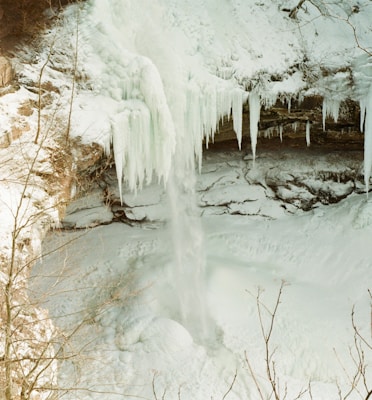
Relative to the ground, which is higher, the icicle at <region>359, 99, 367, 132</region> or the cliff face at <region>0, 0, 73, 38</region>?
the cliff face at <region>0, 0, 73, 38</region>

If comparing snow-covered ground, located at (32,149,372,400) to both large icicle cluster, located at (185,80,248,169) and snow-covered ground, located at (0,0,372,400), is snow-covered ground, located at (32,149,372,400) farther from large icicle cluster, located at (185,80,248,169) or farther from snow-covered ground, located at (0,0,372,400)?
large icicle cluster, located at (185,80,248,169)

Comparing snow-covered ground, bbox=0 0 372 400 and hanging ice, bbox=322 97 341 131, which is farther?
hanging ice, bbox=322 97 341 131

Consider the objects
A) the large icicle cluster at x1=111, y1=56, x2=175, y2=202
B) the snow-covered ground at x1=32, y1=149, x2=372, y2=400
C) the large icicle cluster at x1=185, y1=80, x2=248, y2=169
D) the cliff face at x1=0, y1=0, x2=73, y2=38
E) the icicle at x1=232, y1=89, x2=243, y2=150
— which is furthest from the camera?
the icicle at x1=232, y1=89, x2=243, y2=150

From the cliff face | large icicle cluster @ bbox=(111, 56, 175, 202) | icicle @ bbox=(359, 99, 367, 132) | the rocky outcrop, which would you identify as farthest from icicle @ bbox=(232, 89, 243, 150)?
the cliff face

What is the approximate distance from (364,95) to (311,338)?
4.78m

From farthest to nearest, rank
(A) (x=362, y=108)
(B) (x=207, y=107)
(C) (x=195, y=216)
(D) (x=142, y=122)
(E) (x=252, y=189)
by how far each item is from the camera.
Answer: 1. (E) (x=252, y=189)
2. (C) (x=195, y=216)
3. (A) (x=362, y=108)
4. (B) (x=207, y=107)
5. (D) (x=142, y=122)

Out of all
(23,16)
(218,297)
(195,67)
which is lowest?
(218,297)

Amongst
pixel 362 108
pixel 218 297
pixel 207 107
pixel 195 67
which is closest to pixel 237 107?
pixel 207 107

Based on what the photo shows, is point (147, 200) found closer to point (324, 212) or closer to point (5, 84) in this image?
point (324, 212)

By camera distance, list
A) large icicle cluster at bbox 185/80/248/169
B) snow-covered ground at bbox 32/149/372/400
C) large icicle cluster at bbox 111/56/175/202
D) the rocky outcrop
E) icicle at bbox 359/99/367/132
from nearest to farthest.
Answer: snow-covered ground at bbox 32/149/372/400, large icicle cluster at bbox 111/56/175/202, large icicle cluster at bbox 185/80/248/169, icicle at bbox 359/99/367/132, the rocky outcrop

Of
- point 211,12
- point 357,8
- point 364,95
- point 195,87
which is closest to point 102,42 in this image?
point 195,87

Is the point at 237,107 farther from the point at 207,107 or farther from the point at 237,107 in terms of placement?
the point at 207,107

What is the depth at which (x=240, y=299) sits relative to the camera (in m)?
8.98

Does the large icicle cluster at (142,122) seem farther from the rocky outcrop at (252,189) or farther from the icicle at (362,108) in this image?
→ the icicle at (362,108)
